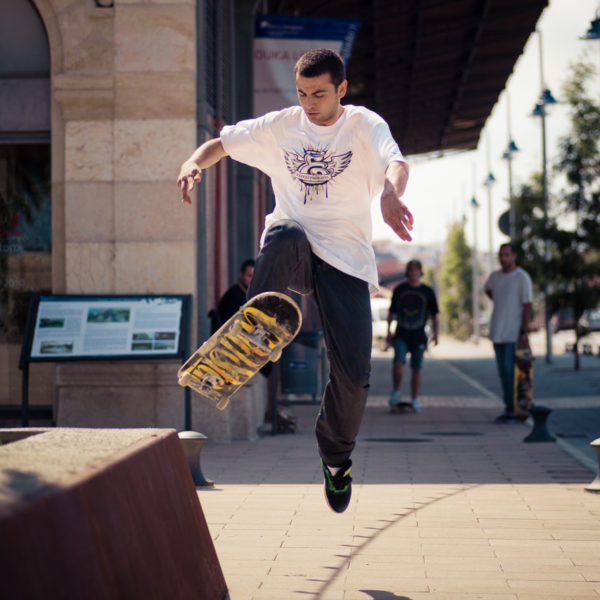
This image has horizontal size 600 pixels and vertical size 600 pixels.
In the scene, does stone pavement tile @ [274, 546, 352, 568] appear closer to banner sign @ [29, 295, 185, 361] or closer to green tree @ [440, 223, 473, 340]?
banner sign @ [29, 295, 185, 361]

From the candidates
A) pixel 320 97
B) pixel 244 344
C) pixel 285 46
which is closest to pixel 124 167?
pixel 285 46

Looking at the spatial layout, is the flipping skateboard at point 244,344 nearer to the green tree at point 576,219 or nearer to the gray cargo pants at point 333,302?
the gray cargo pants at point 333,302

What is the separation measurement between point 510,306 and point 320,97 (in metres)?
7.69

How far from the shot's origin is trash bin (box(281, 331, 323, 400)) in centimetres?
1192

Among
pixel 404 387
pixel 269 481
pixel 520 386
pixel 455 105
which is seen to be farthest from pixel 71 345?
pixel 455 105

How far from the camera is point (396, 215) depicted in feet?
12.7

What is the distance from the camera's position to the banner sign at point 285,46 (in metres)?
12.0

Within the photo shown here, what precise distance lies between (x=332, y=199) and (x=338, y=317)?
0.56 m

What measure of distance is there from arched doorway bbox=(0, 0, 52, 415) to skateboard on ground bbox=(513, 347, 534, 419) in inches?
210

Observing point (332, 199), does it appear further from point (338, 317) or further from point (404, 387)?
point (404, 387)

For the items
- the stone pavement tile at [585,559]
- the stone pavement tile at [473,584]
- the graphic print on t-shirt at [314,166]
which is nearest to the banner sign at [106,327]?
the graphic print on t-shirt at [314,166]

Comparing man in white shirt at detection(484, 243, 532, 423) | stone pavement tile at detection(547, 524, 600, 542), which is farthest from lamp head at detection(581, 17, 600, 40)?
stone pavement tile at detection(547, 524, 600, 542)

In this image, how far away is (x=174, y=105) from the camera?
9648mm

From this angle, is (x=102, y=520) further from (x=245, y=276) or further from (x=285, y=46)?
(x=285, y=46)
